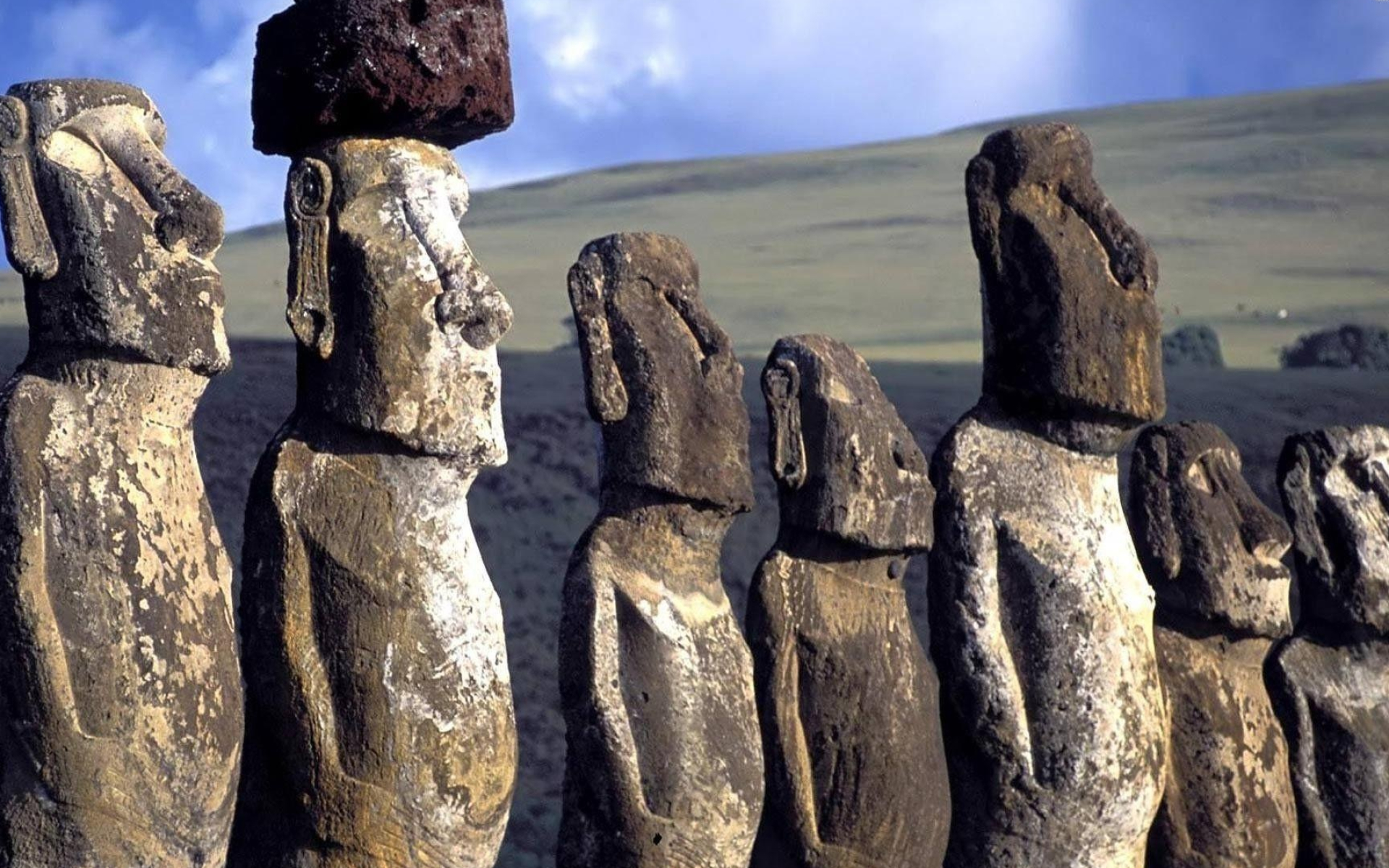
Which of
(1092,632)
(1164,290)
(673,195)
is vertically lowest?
(1092,632)

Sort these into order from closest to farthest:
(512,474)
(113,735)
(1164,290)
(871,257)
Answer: (113,735), (512,474), (1164,290), (871,257)

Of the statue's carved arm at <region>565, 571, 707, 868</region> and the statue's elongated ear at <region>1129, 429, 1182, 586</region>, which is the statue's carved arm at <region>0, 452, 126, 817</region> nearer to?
the statue's carved arm at <region>565, 571, 707, 868</region>

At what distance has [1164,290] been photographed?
157ft

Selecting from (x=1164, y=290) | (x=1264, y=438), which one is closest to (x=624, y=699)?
(x=1264, y=438)

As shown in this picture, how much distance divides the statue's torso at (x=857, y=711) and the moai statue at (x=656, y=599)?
0.82ft

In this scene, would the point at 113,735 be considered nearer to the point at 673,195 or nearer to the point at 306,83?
the point at 306,83

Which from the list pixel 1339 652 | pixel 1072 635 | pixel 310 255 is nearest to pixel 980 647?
pixel 1072 635

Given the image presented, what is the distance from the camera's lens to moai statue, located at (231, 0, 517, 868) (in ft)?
19.1

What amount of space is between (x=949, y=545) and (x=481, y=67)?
217 centimetres

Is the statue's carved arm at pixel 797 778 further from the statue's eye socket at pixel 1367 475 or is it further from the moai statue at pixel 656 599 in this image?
the statue's eye socket at pixel 1367 475

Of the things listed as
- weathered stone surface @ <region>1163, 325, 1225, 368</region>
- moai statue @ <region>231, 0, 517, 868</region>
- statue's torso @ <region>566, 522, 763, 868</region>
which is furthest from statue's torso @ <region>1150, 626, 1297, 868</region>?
weathered stone surface @ <region>1163, 325, 1225, 368</region>

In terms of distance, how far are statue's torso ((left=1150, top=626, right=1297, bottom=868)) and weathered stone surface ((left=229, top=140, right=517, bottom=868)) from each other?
2742mm

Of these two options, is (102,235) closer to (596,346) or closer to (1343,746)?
(596,346)

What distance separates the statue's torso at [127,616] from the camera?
217 inches
